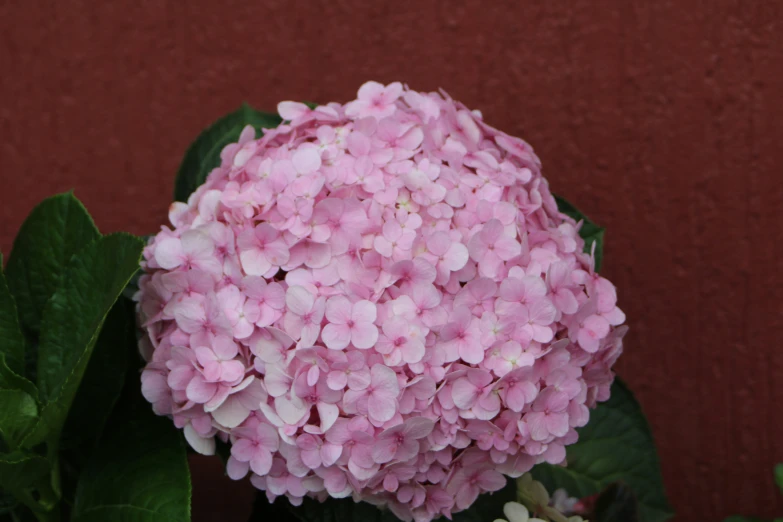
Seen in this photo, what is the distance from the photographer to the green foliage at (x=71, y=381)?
677mm

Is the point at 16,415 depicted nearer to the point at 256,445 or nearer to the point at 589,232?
the point at 256,445

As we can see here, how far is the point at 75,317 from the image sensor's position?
73 cm

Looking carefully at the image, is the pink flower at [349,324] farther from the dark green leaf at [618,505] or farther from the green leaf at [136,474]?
the dark green leaf at [618,505]

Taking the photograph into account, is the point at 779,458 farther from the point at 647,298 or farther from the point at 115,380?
the point at 115,380

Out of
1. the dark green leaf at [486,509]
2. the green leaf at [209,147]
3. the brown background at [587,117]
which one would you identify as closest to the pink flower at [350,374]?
the dark green leaf at [486,509]

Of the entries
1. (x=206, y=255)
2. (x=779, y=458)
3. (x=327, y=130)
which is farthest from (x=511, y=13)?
(x=779, y=458)

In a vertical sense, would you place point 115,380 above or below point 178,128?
below

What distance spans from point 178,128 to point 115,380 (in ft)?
1.49

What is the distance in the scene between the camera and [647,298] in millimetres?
1101

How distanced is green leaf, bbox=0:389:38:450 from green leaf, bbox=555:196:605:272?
60 centimetres

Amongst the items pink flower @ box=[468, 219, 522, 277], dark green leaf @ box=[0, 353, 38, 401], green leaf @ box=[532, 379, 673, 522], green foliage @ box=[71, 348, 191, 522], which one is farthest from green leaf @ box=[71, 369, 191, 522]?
green leaf @ box=[532, 379, 673, 522]

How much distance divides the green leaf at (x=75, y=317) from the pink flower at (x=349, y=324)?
172mm

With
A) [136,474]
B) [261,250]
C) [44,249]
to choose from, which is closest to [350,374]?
[261,250]

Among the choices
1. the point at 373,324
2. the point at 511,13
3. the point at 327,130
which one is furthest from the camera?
the point at 511,13
